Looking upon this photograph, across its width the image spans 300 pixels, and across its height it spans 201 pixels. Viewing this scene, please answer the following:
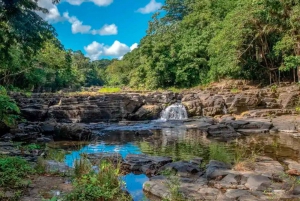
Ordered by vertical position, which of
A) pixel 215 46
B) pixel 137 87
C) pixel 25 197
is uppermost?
pixel 215 46

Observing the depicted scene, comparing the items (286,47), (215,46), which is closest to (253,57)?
(215,46)

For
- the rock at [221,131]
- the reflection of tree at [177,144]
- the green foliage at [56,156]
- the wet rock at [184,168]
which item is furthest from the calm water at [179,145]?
the wet rock at [184,168]

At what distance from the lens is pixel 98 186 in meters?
4.68

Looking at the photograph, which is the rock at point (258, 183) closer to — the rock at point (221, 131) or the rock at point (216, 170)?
the rock at point (216, 170)

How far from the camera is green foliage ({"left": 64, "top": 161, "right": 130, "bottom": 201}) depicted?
4.31m

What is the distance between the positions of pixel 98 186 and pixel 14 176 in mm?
1374

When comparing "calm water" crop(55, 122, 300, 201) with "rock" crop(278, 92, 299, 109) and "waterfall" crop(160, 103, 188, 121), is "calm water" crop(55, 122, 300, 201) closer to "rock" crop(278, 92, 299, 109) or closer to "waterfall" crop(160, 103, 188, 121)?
"waterfall" crop(160, 103, 188, 121)

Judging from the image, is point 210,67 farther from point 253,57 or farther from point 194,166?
point 194,166

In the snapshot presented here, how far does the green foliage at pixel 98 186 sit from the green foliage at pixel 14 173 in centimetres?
88

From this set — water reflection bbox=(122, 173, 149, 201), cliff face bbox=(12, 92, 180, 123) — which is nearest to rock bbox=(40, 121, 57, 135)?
cliff face bbox=(12, 92, 180, 123)

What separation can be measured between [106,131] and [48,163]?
886cm

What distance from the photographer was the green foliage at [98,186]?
4309 millimetres

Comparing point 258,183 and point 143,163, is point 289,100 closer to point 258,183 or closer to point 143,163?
point 143,163

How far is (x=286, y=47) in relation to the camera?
59.9 feet
